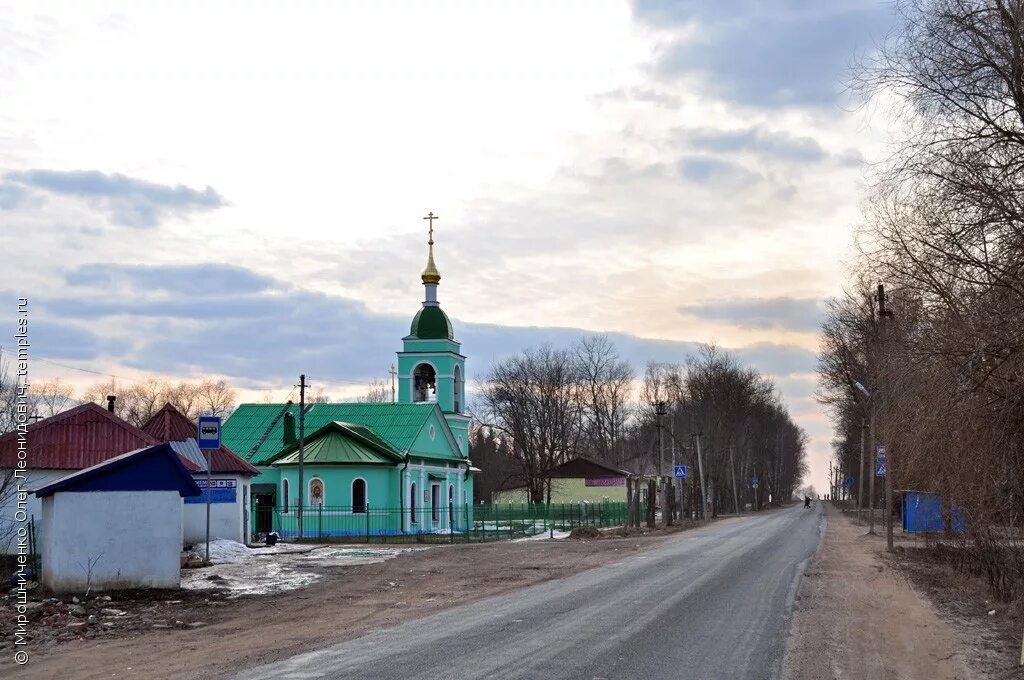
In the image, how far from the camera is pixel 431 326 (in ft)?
191

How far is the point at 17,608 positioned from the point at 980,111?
15.7 meters

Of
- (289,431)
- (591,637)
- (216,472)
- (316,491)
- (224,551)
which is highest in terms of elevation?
(289,431)

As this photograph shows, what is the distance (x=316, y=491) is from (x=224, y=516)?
13180 millimetres

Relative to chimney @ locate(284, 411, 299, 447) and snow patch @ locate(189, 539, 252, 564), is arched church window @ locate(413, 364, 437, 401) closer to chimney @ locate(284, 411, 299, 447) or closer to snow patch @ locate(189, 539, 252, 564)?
chimney @ locate(284, 411, 299, 447)

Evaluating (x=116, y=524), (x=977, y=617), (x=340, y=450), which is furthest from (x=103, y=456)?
(x=977, y=617)

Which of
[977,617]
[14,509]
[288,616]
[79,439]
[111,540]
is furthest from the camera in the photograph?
[79,439]

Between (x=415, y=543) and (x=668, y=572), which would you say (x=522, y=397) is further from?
(x=668, y=572)

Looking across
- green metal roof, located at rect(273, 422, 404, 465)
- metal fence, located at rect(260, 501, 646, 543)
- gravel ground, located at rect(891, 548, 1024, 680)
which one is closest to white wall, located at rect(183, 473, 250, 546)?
metal fence, located at rect(260, 501, 646, 543)

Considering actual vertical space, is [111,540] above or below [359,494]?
above

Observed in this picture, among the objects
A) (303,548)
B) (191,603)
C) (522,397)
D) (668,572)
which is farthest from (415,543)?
(522,397)

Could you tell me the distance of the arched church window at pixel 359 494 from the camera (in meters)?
48.3

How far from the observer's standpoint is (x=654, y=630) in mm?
13477

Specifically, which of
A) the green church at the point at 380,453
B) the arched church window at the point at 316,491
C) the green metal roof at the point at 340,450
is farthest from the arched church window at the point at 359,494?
the arched church window at the point at 316,491

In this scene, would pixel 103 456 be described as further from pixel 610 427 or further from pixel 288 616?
pixel 610 427
